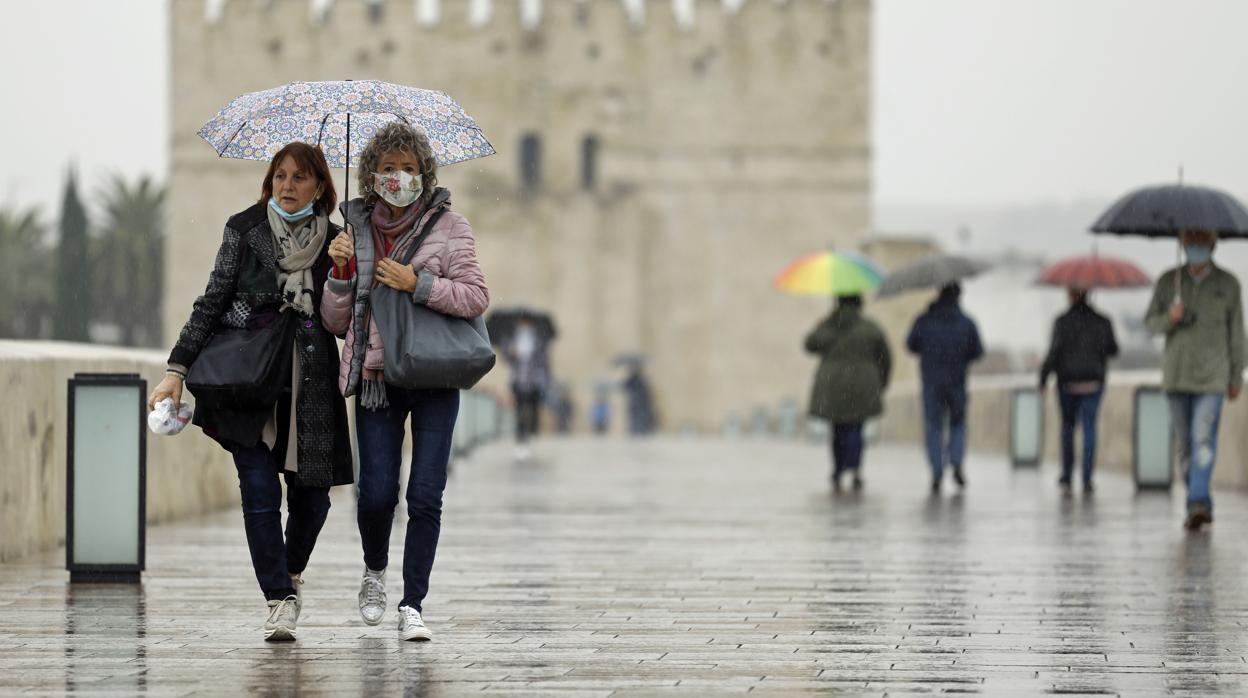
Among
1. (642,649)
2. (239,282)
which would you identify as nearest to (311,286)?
(239,282)

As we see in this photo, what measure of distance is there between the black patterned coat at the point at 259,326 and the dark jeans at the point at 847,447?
32.4 ft

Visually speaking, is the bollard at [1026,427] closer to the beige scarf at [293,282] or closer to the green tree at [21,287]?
the beige scarf at [293,282]

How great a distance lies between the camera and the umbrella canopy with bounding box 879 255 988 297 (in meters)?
16.5

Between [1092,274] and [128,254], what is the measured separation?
67.7m

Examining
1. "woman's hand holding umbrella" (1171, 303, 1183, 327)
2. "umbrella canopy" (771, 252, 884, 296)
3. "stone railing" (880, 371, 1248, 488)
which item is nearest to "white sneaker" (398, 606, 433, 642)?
"woman's hand holding umbrella" (1171, 303, 1183, 327)

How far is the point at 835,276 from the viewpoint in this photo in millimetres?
17672

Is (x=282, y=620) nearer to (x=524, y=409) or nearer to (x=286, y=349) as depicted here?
(x=286, y=349)

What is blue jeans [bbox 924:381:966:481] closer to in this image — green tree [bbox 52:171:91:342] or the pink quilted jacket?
the pink quilted jacket

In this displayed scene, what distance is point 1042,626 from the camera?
23.9 ft

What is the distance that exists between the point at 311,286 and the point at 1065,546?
5.22 metres

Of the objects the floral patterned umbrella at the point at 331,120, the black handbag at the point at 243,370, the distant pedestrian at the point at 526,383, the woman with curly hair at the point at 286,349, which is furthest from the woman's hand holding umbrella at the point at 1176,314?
the distant pedestrian at the point at 526,383

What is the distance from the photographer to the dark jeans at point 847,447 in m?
16.5

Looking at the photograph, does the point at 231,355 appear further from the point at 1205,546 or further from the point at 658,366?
the point at 658,366

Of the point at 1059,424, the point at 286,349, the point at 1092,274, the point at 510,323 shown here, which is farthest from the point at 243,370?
the point at 510,323
